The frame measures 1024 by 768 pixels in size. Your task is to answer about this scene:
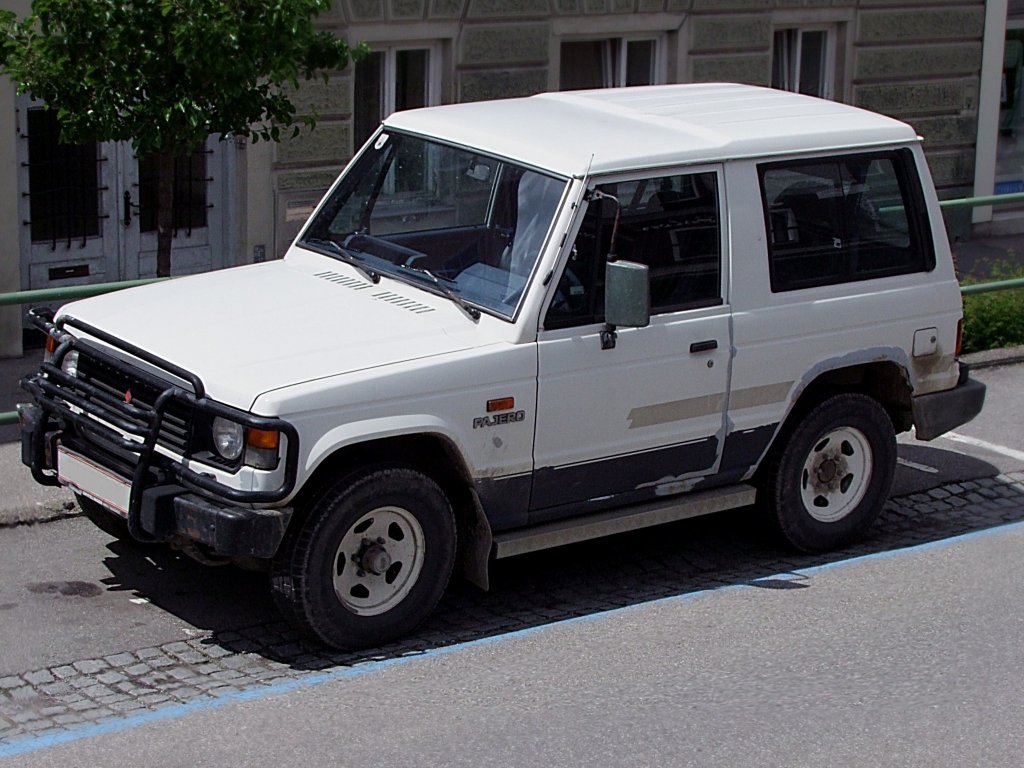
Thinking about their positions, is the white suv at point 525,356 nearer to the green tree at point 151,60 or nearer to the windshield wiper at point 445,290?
the windshield wiper at point 445,290

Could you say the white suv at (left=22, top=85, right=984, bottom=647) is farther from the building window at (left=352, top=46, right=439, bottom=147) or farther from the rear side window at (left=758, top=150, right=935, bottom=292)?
the building window at (left=352, top=46, right=439, bottom=147)

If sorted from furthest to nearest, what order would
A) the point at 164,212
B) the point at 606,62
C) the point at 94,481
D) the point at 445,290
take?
the point at 606,62 → the point at 164,212 → the point at 445,290 → the point at 94,481

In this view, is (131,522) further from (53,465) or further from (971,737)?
(971,737)

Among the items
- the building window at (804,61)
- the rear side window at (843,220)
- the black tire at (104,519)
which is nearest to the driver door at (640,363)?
the rear side window at (843,220)

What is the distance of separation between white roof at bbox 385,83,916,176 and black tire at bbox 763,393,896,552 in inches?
50.6

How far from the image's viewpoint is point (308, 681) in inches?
257

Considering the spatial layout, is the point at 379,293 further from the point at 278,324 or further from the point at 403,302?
the point at 278,324

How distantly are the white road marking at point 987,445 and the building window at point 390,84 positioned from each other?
5.95m

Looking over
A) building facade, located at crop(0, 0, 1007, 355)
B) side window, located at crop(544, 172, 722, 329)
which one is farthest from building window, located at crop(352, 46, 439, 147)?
side window, located at crop(544, 172, 722, 329)

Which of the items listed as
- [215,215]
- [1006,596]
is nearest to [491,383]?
[1006,596]

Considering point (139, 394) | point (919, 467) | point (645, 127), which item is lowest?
point (919, 467)

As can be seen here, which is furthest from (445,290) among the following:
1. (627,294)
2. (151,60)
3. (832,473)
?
(151,60)

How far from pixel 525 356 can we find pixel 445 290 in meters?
0.53

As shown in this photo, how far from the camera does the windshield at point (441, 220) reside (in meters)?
7.15
